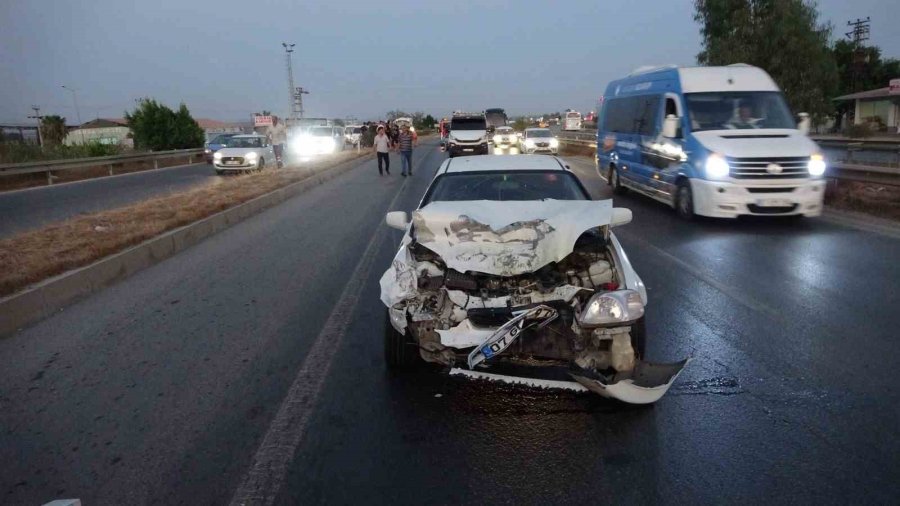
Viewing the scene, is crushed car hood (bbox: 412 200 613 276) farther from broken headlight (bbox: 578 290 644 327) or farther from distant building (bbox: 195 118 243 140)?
distant building (bbox: 195 118 243 140)

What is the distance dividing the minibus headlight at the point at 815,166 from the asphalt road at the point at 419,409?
334 centimetres

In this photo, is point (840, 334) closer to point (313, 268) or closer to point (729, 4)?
point (313, 268)

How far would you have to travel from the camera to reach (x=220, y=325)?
6.16 m

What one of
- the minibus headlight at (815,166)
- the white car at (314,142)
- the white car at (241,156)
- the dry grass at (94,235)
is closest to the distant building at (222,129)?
the white car at (314,142)

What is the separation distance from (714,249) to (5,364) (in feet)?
26.8

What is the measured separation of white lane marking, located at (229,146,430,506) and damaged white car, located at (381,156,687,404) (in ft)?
2.07

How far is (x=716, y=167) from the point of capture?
A: 10727 mm

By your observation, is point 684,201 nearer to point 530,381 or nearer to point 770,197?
point 770,197

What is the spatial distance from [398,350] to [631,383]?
1.66 metres

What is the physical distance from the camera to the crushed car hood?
4402 millimetres

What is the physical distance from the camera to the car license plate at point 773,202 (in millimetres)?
10383

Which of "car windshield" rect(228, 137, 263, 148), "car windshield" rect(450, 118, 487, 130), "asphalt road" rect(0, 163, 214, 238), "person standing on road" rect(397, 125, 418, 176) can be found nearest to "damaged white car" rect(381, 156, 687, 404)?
"asphalt road" rect(0, 163, 214, 238)

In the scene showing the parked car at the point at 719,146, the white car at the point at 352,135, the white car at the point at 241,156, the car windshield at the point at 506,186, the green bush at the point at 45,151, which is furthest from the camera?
the white car at the point at 352,135

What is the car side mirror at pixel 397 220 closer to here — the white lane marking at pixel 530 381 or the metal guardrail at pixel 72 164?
the white lane marking at pixel 530 381
